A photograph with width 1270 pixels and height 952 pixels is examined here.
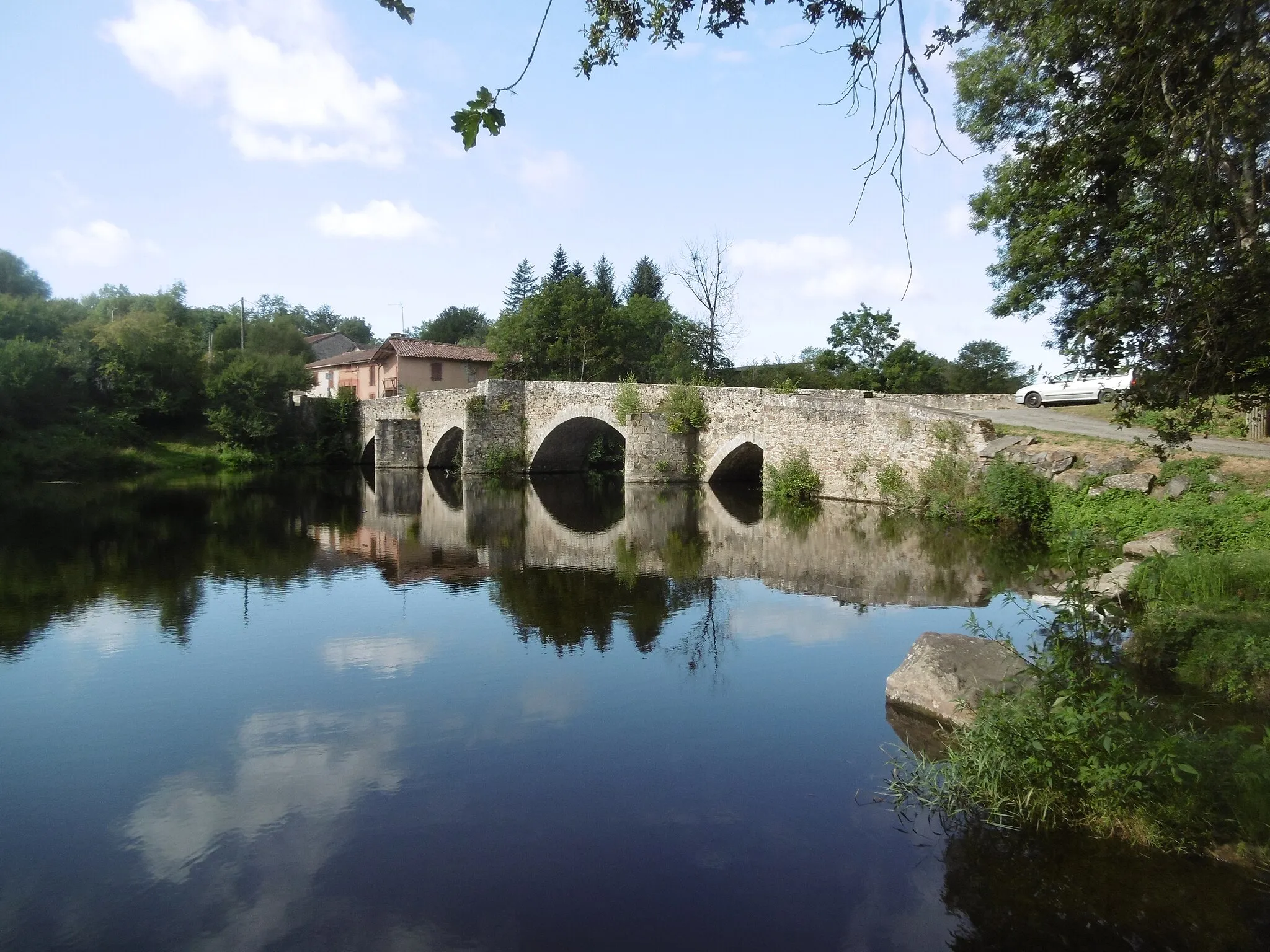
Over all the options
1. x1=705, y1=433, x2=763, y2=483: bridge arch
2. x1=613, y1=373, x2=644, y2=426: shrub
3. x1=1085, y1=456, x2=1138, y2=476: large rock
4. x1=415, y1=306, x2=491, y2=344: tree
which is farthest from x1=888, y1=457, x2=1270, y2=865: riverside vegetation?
x1=415, y1=306, x2=491, y2=344: tree

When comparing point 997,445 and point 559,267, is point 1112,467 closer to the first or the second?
point 997,445

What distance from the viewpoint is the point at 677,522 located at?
55.6ft

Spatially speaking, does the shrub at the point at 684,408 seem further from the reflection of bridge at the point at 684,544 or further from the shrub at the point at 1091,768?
the shrub at the point at 1091,768

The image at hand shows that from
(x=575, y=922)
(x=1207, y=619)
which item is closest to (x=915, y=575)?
(x=1207, y=619)

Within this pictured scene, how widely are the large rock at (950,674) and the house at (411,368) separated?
110 feet

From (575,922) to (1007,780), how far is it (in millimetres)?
2391

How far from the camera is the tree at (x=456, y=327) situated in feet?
207

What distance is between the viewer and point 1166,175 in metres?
4.22

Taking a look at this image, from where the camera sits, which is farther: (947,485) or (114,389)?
(114,389)

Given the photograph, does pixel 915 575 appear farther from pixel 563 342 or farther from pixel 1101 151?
pixel 563 342

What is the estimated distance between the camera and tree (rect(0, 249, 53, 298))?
42.1 meters

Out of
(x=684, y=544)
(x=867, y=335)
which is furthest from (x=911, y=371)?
(x=684, y=544)

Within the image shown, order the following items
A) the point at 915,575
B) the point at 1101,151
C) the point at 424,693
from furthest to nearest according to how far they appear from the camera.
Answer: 1. the point at 915,575
2. the point at 424,693
3. the point at 1101,151

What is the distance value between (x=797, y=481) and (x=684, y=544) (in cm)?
712
